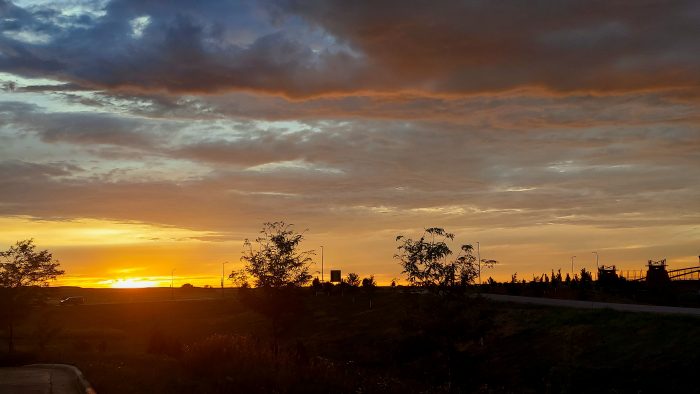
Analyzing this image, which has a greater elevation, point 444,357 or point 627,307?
point 627,307

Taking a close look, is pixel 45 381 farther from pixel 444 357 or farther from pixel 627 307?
pixel 627 307

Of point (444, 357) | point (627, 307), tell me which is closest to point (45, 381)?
point (444, 357)

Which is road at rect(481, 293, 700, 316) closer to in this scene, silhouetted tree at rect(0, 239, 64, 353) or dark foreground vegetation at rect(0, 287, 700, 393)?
dark foreground vegetation at rect(0, 287, 700, 393)

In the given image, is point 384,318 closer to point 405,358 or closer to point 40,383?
point 405,358

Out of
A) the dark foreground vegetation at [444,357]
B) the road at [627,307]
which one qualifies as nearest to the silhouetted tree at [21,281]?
the dark foreground vegetation at [444,357]

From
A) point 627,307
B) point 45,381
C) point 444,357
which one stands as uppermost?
point 627,307

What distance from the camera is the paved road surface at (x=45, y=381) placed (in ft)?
74.0

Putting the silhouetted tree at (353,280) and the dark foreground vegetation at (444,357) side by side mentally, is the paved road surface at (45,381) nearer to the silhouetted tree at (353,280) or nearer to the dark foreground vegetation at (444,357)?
the dark foreground vegetation at (444,357)

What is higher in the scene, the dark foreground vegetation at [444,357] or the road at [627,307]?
the road at [627,307]

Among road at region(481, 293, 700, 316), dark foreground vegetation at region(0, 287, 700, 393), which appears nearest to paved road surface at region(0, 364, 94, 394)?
dark foreground vegetation at region(0, 287, 700, 393)

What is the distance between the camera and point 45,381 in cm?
2578

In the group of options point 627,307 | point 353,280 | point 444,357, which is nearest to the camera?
point 444,357

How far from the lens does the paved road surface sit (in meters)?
22.5

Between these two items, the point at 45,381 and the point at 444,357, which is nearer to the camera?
the point at 45,381
